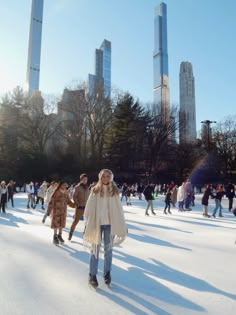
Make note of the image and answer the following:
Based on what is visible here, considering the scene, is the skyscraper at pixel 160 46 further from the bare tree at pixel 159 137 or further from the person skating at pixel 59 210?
the person skating at pixel 59 210

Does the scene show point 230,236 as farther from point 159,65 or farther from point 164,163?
point 159,65

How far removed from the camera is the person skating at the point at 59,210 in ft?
25.3

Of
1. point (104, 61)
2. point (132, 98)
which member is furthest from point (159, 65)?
point (132, 98)

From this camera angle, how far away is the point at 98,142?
45375 mm

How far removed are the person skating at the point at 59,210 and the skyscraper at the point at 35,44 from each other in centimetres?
17840

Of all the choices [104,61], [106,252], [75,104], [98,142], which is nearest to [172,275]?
[106,252]

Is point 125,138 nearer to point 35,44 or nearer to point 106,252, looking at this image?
point 106,252

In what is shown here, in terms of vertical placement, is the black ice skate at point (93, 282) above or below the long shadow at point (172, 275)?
above

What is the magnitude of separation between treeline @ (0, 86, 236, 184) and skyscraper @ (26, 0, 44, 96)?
137 metres

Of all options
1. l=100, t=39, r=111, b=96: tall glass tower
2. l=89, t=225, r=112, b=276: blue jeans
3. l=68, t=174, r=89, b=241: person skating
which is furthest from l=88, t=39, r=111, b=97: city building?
l=89, t=225, r=112, b=276: blue jeans

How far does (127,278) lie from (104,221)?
3.89 feet

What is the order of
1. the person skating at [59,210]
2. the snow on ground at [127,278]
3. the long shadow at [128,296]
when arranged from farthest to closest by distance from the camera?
the person skating at [59,210] < the snow on ground at [127,278] < the long shadow at [128,296]

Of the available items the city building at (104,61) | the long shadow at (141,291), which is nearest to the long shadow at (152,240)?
the long shadow at (141,291)

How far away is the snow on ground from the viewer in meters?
3.85
